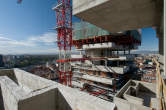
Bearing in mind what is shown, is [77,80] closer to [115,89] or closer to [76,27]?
[115,89]

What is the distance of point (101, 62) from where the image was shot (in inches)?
992

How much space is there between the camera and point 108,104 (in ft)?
8.72

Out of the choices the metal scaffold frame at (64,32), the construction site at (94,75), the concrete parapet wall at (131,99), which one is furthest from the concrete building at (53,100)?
the metal scaffold frame at (64,32)

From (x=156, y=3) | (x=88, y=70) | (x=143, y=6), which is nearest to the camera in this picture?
(x=156, y=3)

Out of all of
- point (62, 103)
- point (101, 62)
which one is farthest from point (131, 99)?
point (101, 62)

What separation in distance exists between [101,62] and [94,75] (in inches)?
181

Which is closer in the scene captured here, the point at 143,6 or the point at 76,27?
the point at 143,6

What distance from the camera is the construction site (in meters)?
3.12

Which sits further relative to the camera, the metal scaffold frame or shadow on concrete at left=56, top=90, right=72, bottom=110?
the metal scaffold frame

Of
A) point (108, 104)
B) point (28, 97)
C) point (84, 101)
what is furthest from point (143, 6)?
point (28, 97)

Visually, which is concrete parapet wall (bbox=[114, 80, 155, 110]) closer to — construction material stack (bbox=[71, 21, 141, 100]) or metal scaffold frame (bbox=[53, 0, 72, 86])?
construction material stack (bbox=[71, 21, 141, 100])

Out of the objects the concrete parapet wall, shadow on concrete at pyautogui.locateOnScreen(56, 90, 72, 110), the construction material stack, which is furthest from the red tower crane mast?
shadow on concrete at pyautogui.locateOnScreen(56, 90, 72, 110)

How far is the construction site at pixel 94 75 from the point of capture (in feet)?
10.3

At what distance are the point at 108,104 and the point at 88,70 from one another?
22738mm
